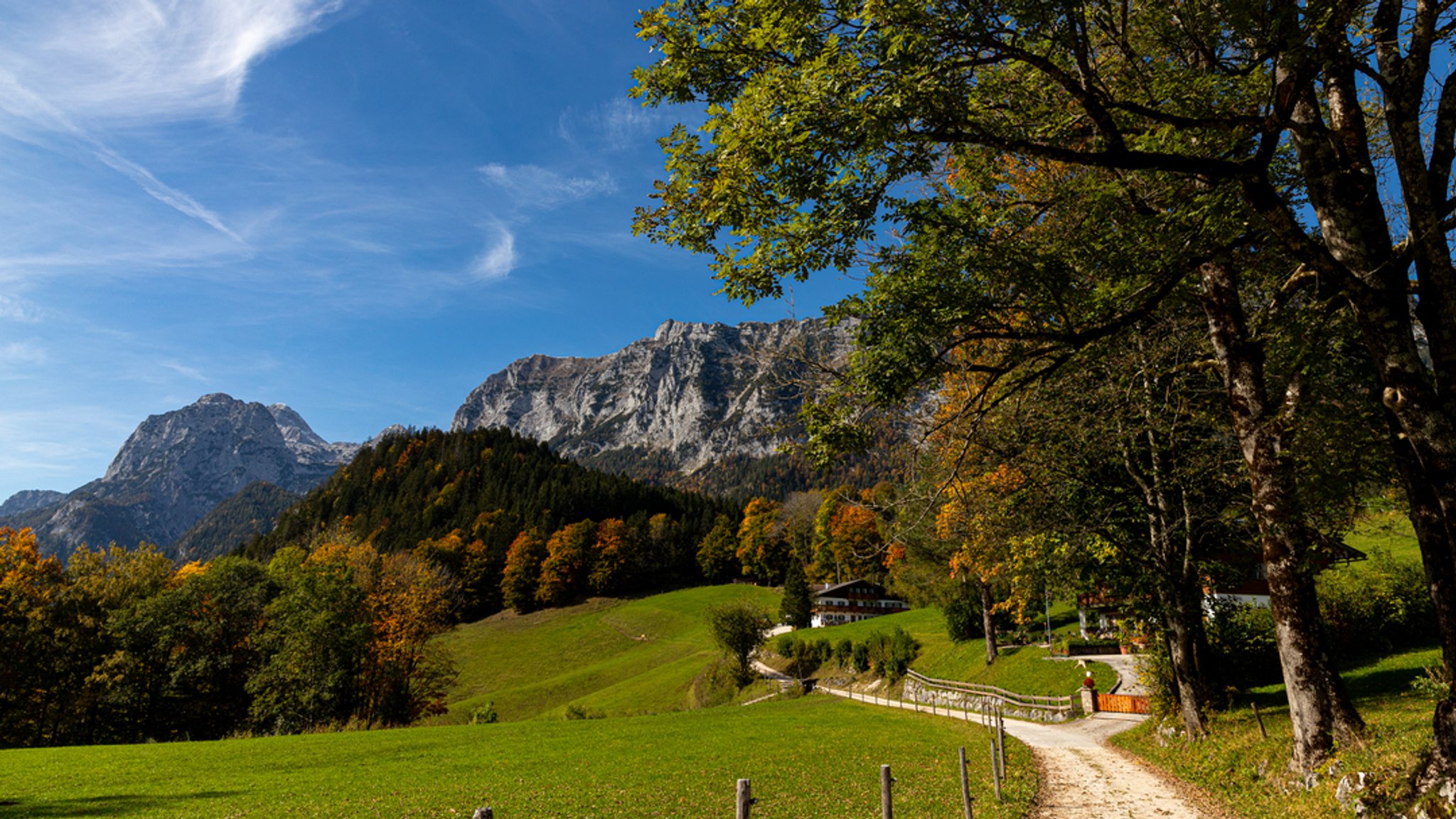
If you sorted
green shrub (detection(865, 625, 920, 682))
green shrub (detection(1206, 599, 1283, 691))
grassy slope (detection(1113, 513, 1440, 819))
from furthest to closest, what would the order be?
green shrub (detection(865, 625, 920, 682))
green shrub (detection(1206, 599, 1283, 691))
grassy slope (detection(1113, 513, 1440, 819))

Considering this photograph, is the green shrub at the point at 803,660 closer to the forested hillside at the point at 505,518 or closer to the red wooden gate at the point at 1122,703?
the red wooden gate at the point at 1122,703

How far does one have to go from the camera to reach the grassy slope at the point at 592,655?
54.8 m

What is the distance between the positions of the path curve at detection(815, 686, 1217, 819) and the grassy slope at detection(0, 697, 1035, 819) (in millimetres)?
613

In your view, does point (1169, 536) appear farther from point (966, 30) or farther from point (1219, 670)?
point (966, 30)

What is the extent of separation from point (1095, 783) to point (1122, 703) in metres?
16.1

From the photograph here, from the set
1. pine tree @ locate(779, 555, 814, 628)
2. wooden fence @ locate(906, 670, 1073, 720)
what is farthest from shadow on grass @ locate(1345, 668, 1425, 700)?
pine tree @ locate(779, 555, 814, 628)

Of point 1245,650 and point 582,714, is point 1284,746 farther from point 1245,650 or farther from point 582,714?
point 582,714

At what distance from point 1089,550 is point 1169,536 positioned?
1.87m

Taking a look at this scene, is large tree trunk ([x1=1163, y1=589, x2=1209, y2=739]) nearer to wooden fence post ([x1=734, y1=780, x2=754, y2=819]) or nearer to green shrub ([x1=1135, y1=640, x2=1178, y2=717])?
green shrub ([x1=1135, y1=640, x2=1178, y2=717])

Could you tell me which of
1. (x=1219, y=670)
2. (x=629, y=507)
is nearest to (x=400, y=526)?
(x=629, y=507)

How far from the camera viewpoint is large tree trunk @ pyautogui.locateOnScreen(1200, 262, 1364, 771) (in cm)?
1025

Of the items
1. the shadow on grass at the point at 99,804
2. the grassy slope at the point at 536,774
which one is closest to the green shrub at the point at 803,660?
the grassy slope at the point at 536,774

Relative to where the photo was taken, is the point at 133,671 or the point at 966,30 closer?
the point at 966,30

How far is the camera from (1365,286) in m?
6.97
